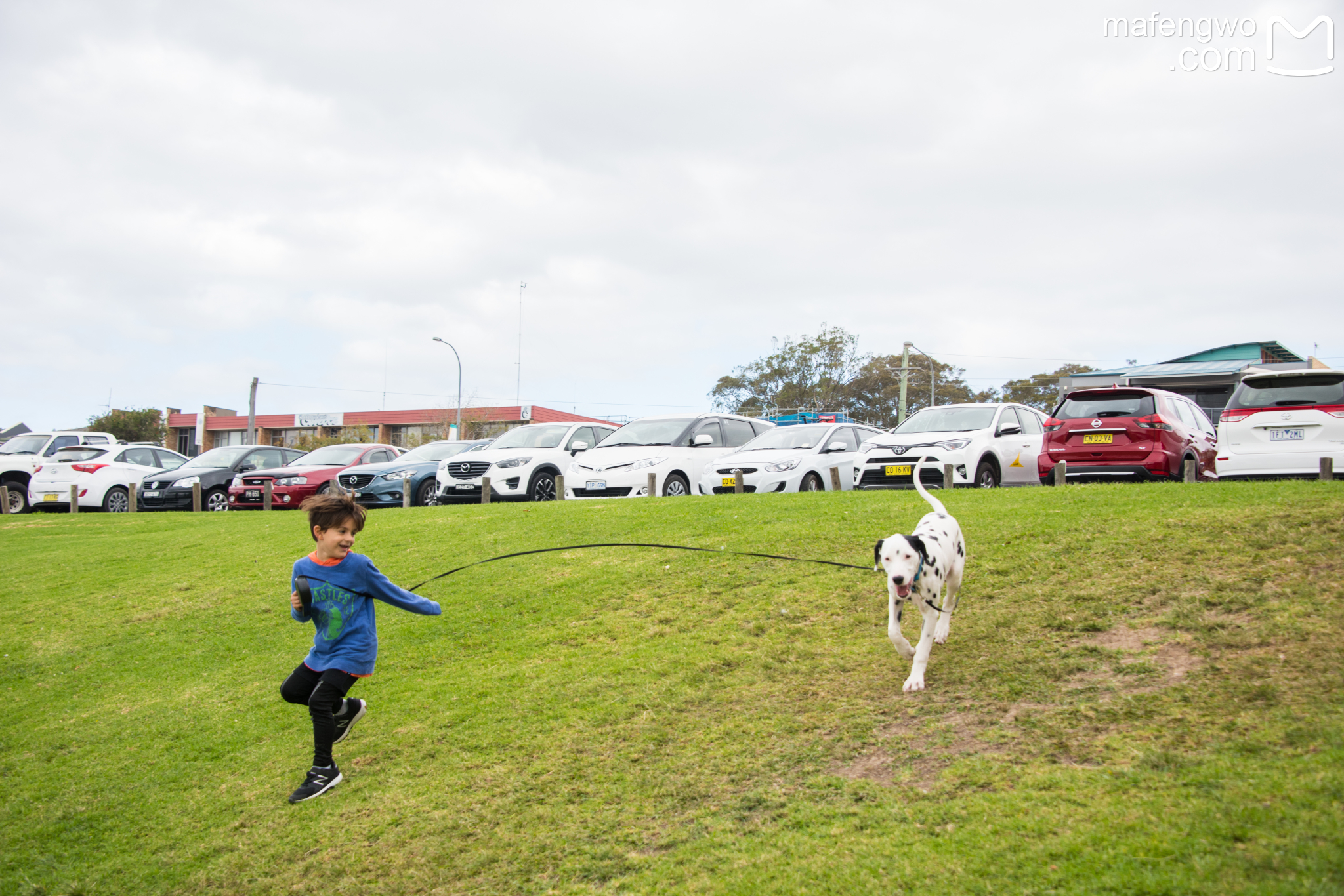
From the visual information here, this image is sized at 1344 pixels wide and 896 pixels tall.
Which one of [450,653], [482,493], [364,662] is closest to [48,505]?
[482,493]

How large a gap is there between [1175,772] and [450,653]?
4.93 meters

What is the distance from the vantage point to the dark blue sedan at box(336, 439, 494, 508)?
1698 centimetres

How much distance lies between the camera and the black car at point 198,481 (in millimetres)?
19203

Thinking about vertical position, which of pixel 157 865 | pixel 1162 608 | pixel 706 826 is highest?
pixel 1162 608

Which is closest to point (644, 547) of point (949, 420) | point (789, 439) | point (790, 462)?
point (790, 462)

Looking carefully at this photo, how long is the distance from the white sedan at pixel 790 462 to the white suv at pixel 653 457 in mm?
369

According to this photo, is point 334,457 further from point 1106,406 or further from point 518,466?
point 1106,406

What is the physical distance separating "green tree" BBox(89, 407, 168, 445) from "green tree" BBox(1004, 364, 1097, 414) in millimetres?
60779

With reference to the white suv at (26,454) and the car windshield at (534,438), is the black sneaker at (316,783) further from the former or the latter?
the white suv at (26,454)

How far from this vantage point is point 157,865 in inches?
166

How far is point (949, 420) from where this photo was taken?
13703mm

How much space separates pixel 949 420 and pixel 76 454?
18599 mm

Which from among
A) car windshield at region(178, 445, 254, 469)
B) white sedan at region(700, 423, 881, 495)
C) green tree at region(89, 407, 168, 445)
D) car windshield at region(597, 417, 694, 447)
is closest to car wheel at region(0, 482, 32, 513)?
car windshield at region(178, 445, 254, 469)

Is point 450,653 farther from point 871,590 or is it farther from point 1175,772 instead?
point 1175,772
